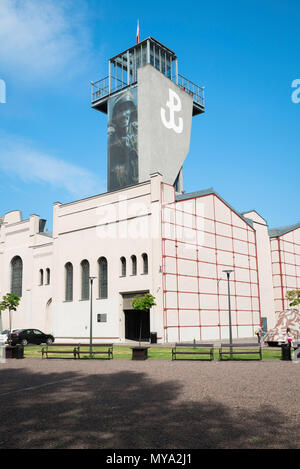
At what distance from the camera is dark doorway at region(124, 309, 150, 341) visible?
3878 centimetres

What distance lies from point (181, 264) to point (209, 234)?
20.1 ft

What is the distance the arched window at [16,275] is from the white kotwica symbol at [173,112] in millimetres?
23822

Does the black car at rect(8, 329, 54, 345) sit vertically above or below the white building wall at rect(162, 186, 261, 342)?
below

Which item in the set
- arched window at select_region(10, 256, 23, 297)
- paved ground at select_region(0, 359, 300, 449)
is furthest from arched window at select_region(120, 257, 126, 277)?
paved ground at select_region(0, 359, 300, 449)

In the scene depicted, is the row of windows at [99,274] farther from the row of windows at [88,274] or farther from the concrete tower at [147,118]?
the concrete tower at [147,118]

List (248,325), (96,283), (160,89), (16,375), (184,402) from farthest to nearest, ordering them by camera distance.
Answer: (160,89)
(248,325)
(96,283)
(16,375)
(184,402)

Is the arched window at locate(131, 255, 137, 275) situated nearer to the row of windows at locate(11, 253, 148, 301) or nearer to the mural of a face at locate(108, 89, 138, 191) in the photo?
the row of windows at locate(11, 253, 148, 301)

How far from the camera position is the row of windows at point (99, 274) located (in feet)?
125

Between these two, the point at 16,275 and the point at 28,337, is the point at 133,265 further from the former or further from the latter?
the point at 16,275

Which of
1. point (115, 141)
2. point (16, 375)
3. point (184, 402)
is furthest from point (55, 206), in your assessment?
point (184, 402)

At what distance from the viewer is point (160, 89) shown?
164 feet

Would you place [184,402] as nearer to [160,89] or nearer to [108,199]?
[108,199]

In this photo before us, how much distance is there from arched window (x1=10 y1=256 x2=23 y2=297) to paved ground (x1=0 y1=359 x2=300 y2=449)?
34.7 m
